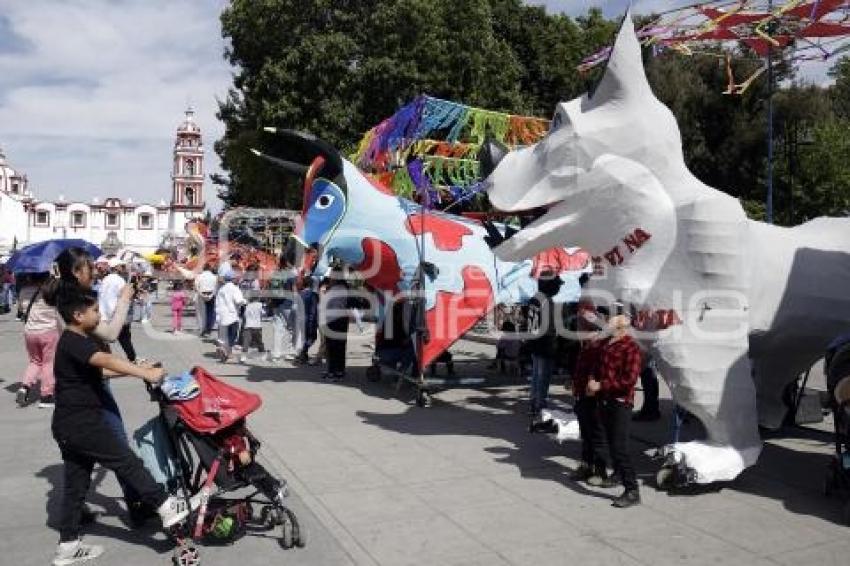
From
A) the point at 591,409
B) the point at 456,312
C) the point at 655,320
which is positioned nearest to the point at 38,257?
the point at 456,312

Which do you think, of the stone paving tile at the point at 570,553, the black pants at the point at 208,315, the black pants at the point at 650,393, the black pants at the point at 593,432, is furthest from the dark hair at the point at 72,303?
the black pants at the point at 208,315

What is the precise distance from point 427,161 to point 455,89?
501 inches

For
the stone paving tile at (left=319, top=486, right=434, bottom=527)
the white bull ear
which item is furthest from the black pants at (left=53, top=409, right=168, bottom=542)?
the white bull ear

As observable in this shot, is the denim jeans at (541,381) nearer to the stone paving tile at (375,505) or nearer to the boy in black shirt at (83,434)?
the stone paving tile at (375,505)

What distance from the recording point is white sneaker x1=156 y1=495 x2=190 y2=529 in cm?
432

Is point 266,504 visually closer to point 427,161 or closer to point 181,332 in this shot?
point 427,161

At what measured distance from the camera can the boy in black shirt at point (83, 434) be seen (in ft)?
14.3

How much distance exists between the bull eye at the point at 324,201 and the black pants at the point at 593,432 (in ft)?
15.3

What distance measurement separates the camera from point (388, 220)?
9562mm

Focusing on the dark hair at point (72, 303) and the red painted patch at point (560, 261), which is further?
the red painted patch at point (560, 261)

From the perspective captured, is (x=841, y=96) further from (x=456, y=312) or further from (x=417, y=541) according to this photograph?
(x=417, y=541)

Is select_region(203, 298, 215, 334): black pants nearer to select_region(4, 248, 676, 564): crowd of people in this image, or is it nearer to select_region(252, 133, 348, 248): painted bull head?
select_region(4, 248, 676, 564): crowd of people

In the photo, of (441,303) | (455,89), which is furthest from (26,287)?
(455,89)

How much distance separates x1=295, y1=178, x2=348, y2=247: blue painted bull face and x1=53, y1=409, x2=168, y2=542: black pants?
17.1 feet
